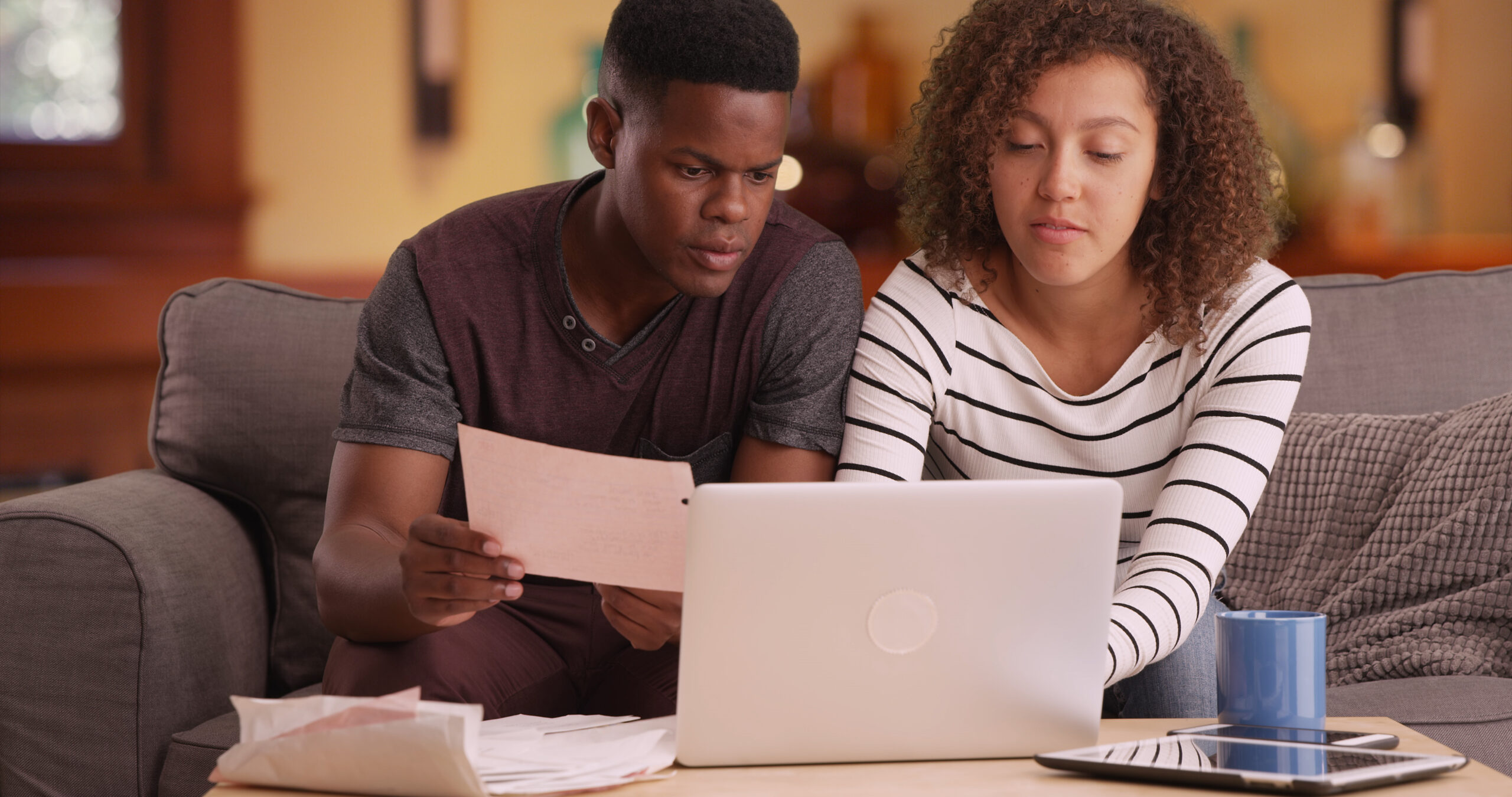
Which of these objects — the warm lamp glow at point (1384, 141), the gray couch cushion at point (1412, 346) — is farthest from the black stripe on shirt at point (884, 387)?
the warm lamp glow at point (1384, 141)

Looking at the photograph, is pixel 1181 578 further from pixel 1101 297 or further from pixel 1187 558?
pixel 1101 297

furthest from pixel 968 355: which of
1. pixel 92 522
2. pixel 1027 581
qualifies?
pixel 92 522

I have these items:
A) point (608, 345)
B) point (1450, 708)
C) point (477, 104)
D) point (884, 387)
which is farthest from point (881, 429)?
point (477, 104)

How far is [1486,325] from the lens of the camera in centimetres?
173

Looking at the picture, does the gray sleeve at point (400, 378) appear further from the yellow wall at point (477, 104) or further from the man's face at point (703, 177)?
the yellow wall at point (477, 104)

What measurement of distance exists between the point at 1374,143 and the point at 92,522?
9.89 ft

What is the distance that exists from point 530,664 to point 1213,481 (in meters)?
0.74

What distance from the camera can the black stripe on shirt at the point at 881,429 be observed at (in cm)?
136

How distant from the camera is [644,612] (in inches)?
42.1

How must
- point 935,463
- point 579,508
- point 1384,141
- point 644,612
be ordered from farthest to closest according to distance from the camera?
point 1384,141
point 935,463
point 644,612
point 579,508

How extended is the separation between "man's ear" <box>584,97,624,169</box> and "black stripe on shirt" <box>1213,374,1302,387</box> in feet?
2.31

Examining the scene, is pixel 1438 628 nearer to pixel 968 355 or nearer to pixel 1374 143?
pixel 968 355

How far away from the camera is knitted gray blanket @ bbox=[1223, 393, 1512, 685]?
1.47 m

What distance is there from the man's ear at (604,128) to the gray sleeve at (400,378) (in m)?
0.24
